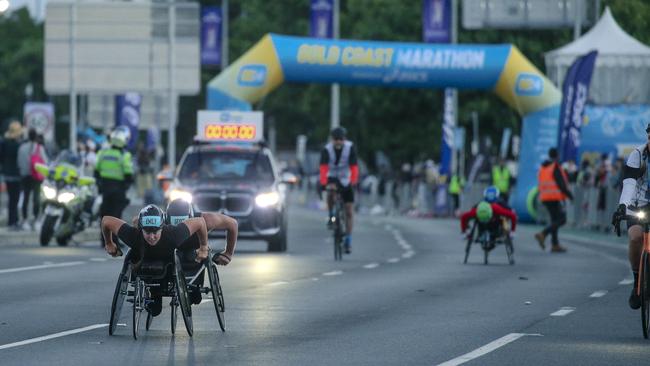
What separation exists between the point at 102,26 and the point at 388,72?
273 inches

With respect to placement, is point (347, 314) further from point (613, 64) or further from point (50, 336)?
point (613, 64)

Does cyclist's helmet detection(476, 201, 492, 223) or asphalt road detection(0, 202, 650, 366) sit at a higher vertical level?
cyclist's helmet detection(476, 201, 492, 223)

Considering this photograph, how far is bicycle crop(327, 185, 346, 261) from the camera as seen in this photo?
26984mm

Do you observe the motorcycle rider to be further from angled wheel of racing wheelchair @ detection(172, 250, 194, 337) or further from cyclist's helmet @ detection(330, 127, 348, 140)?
angled wheel of racing wheelchair @ detection(172, 250, 194, 337)

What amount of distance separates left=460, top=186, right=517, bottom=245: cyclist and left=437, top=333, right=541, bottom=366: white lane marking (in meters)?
11.7

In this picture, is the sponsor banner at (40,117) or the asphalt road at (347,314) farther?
the sponsor banner at (40,117)

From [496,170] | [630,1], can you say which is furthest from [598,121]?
[630,1]

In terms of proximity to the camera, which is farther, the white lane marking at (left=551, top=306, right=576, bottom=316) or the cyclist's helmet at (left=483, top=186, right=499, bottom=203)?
the cyclist's helmet at (left=483, top=186, right=499, bottom=203)

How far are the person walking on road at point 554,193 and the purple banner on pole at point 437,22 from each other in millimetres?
26001

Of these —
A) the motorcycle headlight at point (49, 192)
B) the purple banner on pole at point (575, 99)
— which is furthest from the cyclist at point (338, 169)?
the purple banner on pole at point (575, 99)

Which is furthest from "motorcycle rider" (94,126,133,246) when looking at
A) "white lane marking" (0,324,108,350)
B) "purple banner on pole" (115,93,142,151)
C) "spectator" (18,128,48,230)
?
"purple banner on pole" (115,93,142,151)

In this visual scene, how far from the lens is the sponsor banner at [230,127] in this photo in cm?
3120

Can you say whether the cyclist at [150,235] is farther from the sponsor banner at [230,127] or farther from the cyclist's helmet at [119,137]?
the sponsor banner at [230,127]

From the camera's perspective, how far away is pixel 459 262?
27562mm
